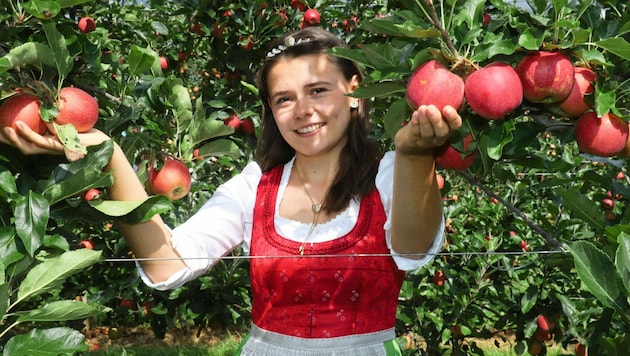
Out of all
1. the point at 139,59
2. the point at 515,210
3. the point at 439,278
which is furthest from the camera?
the point at 439,278

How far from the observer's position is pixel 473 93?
42.9 inches

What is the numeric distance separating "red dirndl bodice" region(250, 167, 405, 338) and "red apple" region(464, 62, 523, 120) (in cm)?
51

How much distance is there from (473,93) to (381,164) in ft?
1.77

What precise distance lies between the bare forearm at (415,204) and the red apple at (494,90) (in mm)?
163

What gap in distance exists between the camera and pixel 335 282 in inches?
61.0

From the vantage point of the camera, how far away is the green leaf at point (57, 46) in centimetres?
118

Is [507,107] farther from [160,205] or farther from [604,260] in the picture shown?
[160,205]

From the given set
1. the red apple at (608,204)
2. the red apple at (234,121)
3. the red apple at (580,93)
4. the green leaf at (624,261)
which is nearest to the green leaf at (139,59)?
the red apple at (580,93)

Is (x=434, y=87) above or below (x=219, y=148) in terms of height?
above

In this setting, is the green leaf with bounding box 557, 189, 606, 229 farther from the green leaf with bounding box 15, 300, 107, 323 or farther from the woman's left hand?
the green leaf with bounding box 15, 300, 107, 323

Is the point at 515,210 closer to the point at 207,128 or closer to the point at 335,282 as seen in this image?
the point at 335,282

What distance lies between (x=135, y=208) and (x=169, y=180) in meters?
0.39

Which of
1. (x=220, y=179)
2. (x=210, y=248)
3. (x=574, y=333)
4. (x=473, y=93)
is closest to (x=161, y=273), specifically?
(x=210, y=248)

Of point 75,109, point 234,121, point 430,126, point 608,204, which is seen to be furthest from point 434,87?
point 608,204
